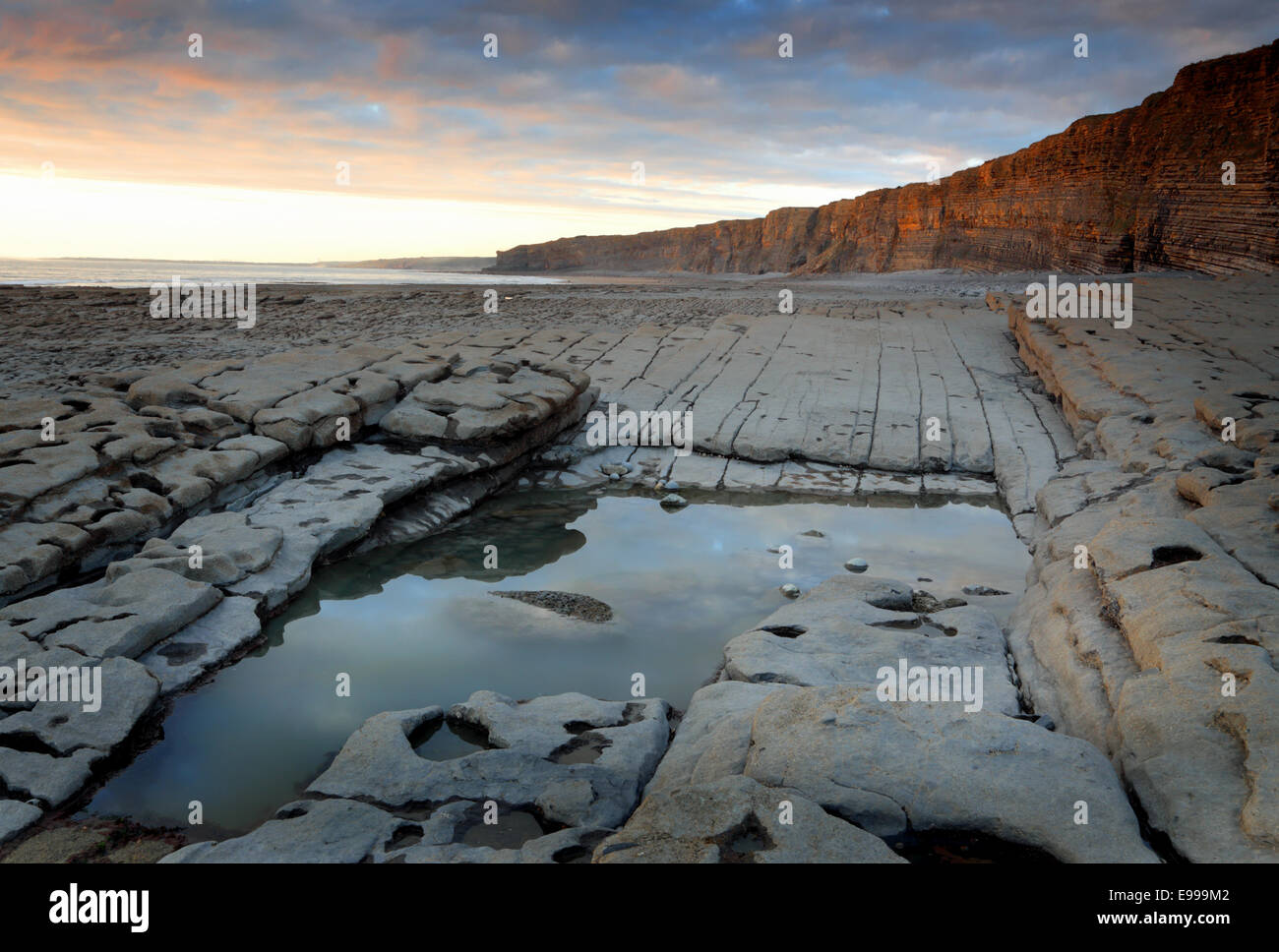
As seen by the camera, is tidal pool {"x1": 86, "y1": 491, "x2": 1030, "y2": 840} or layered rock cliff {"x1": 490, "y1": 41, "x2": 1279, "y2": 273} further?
layered rock cliff {"x1": 490, "y1": 41, "x2": 1279, "y2": 273}

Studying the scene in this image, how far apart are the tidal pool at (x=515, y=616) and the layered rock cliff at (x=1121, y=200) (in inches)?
714

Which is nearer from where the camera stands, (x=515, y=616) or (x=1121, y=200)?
(x=515, y=616)

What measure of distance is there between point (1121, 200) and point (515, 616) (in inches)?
1106

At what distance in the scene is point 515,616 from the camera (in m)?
4.98

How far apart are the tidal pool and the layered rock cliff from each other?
1814 cm

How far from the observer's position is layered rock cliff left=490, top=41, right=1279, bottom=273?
67.5 feet

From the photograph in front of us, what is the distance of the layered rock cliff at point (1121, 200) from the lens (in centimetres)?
2058

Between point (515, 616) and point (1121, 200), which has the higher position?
point (1121, 200)

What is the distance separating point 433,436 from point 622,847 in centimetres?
531

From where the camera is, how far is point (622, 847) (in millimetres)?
2252

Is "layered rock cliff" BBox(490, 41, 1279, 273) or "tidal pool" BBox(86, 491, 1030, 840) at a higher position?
"layered rock cliff" BBox(490, 41, 1279, 273)

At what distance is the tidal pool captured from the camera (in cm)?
354
